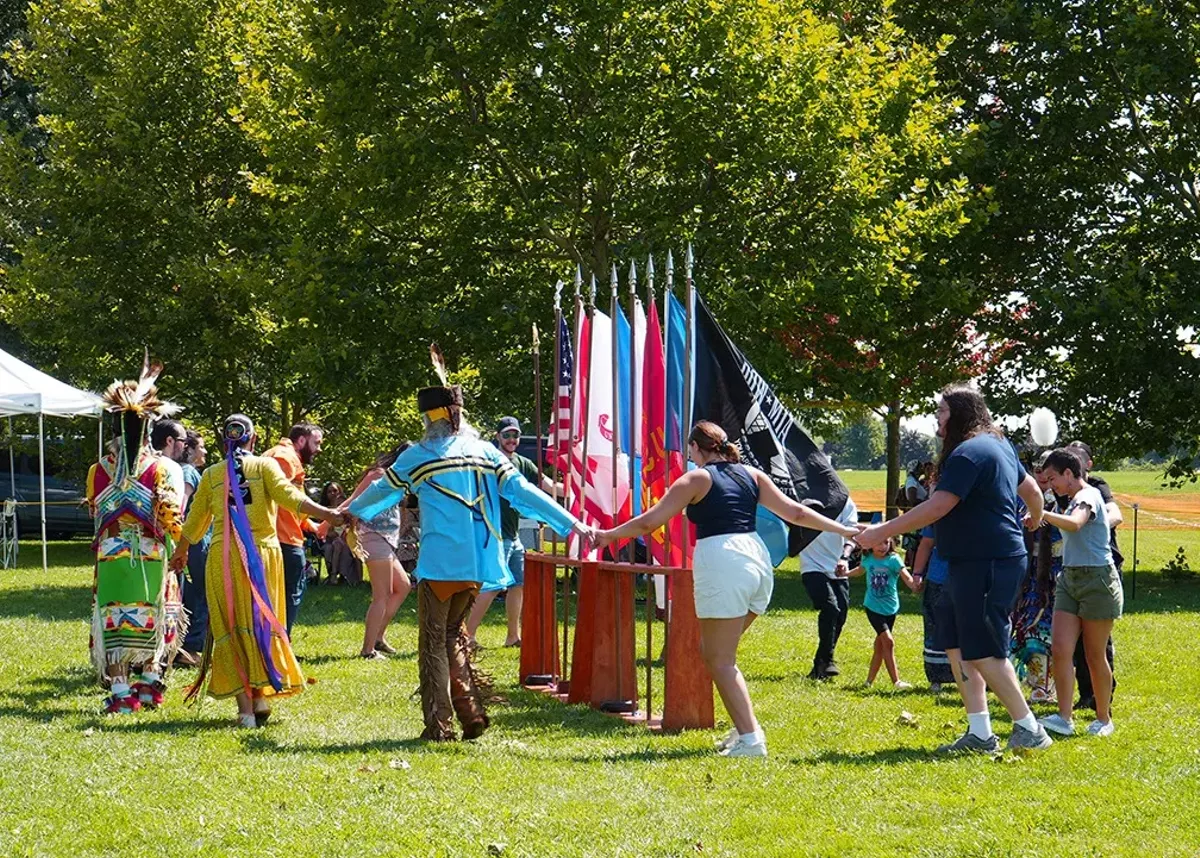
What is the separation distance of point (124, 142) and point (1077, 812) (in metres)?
25.0

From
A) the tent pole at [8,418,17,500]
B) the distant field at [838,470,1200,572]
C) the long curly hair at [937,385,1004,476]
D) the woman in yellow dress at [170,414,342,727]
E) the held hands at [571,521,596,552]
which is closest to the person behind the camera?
the long curly hair at [937,385,1004,476]

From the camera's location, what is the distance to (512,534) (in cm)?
1389

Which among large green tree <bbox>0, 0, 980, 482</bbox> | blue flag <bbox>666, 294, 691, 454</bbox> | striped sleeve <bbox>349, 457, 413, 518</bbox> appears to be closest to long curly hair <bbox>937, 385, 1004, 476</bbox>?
blue flag <bbox>666, 294, 691, 454</bbox>

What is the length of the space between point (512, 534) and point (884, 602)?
10.9ft

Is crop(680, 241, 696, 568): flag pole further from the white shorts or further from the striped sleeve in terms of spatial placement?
the striped sleeve

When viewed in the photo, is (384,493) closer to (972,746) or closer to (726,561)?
(726,561)

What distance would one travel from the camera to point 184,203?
29812mm

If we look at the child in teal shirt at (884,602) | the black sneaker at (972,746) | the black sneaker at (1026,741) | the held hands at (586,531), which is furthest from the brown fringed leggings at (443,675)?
the child in teal shirt at (884,602)

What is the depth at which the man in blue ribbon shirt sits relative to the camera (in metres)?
9.27

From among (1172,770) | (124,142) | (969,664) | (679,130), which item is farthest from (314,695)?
(124,142)

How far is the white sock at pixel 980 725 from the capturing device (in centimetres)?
881

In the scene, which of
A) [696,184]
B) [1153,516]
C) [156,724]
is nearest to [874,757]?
[156,724]

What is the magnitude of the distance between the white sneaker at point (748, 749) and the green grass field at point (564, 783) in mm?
100

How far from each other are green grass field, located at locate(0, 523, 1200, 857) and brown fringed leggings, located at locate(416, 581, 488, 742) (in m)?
0.21
